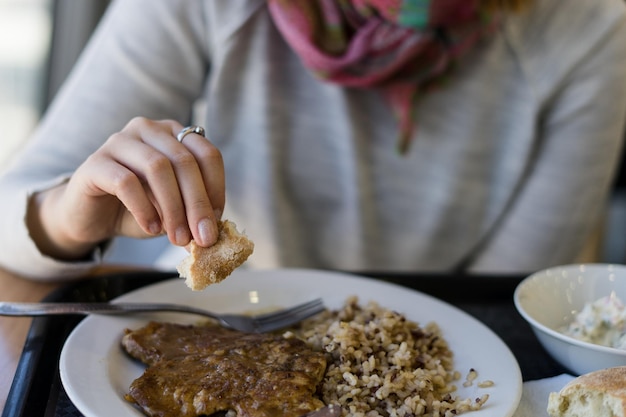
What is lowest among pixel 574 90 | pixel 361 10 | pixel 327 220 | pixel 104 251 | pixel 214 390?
pixel 327 220

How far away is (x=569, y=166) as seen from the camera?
1842 mm

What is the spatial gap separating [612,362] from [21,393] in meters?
0.84

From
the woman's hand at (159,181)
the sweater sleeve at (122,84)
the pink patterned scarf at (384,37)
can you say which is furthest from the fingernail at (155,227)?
the pink patterned scarf at (384,37)

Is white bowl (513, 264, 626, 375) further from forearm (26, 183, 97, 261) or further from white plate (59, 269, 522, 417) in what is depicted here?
forearm (26, 183, 97, 261)

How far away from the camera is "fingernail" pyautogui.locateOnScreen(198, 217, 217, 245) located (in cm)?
97

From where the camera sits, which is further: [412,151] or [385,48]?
[412,151]

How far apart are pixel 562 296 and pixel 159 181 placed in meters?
0.75

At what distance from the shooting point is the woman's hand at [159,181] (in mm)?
995

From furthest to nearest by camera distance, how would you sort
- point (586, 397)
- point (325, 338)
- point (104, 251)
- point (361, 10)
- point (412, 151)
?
point (412, 151) < point (361, 10) < point (104, 251) < point (325, 338) < point (586, 397)

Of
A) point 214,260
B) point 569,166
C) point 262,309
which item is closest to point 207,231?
point 214,260

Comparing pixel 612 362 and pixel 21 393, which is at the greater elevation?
pixel 612 362

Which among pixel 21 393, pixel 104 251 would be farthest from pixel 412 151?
pixel 21 393

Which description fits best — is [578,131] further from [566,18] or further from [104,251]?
[104,251]

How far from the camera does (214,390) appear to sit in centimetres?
89
